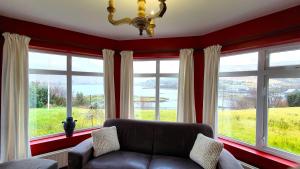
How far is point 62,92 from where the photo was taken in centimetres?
306

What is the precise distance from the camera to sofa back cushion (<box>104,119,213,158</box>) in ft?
8.05

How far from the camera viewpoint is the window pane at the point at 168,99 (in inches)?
135

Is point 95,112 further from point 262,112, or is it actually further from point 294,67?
point 294,67

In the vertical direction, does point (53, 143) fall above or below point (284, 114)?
below

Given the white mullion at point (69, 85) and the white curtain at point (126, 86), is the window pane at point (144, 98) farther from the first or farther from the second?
the white mullion at point (69, 85)

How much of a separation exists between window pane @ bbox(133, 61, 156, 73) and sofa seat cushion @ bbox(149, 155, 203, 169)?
175 centimetres

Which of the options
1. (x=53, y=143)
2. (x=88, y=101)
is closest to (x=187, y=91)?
(x=88, y=101)

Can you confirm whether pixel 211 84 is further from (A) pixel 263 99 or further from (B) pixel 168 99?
(B) pixel 168 99

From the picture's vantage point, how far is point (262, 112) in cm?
238

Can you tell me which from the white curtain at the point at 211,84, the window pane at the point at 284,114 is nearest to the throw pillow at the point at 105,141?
the white curtain at the point at 211,84

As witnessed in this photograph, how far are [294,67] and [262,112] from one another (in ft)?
2.29

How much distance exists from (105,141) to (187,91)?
5.26 feet

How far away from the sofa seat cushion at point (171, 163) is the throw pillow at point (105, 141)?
61 centimetres

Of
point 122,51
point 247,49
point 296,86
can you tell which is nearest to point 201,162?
point 296,86
